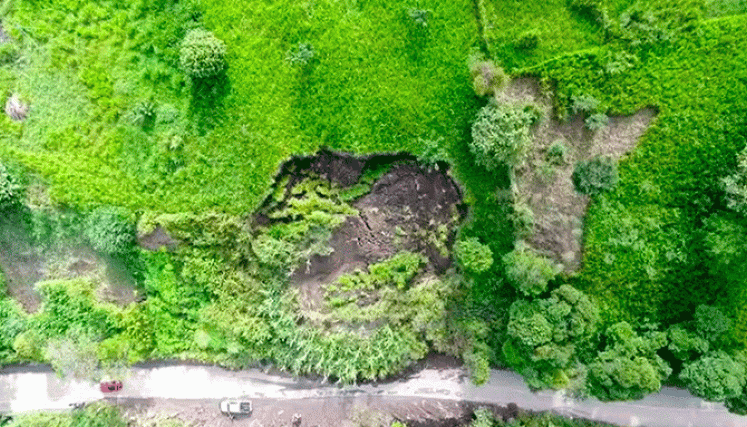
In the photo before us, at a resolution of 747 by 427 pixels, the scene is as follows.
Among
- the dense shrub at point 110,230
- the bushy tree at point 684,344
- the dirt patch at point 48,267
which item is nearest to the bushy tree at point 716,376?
the bushy tree at point 684,344

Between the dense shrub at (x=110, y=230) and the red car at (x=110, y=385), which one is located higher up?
the dense shrub at (x=110, y=230)

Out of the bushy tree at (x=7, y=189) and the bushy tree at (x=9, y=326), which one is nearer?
the bushy tree at (x=7, y=189)

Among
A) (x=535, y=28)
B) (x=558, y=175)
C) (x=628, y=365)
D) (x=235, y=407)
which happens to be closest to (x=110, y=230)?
(x=235, y=407)

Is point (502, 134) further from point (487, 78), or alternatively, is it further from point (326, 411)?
point (326, 411)

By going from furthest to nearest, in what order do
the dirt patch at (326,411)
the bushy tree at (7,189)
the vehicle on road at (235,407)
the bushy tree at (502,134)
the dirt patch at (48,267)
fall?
the vehicle on road at (235,407) < the dirt patch at (326,411) < the dirt patch at (48,267) < the bushy tree at (7,189) < the bushy tree at (502,134)

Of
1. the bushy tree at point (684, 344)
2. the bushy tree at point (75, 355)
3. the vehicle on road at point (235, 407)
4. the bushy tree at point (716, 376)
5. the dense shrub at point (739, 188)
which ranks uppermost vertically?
the dense shrub at point (739, 188)

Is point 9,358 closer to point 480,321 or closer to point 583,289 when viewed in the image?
point 480,321

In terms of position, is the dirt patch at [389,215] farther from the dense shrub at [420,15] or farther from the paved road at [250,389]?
the dense shrub at [420,15]
